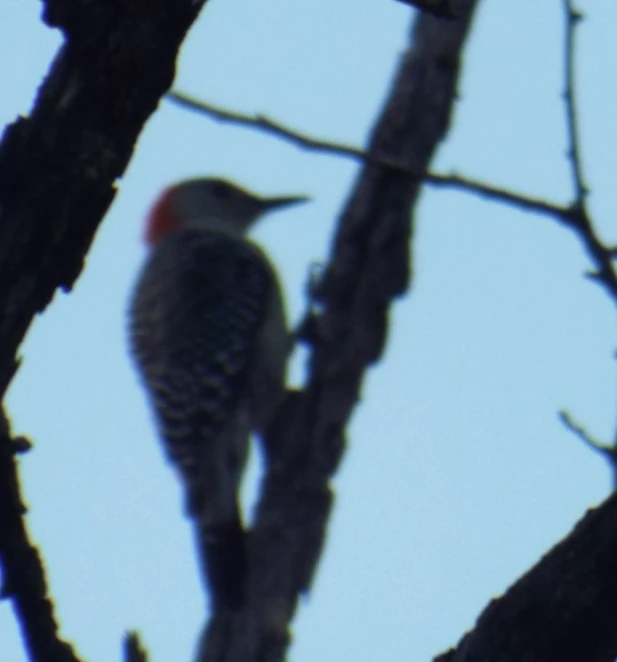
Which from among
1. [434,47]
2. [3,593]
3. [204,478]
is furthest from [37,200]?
[204,478]

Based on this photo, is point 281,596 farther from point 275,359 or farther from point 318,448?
point 275,359

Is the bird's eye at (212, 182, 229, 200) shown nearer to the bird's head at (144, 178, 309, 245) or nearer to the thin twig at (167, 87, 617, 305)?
the bird's head at (144, 178, 309, 245)

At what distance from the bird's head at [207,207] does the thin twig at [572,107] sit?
569 cm

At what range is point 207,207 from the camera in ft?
33.5

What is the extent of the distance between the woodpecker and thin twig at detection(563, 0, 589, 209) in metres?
4.08

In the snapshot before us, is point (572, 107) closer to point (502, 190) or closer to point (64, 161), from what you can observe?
point (502, 190)

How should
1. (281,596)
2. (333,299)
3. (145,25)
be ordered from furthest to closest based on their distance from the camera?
(333,299), (281,596), (145,25)

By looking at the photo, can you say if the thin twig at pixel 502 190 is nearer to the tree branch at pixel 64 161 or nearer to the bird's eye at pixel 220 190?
the tree branch at pixel 64 161

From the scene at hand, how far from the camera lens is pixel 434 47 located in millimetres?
6730

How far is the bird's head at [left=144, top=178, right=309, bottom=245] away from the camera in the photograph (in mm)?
9945

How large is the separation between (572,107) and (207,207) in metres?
6.56

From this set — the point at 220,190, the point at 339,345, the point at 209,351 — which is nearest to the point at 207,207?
the point at 220,190

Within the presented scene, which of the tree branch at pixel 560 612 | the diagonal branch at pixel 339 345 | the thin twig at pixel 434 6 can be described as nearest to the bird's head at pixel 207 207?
the diagonal branch at pixel 339 345

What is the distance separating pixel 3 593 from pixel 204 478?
5.61 meters
